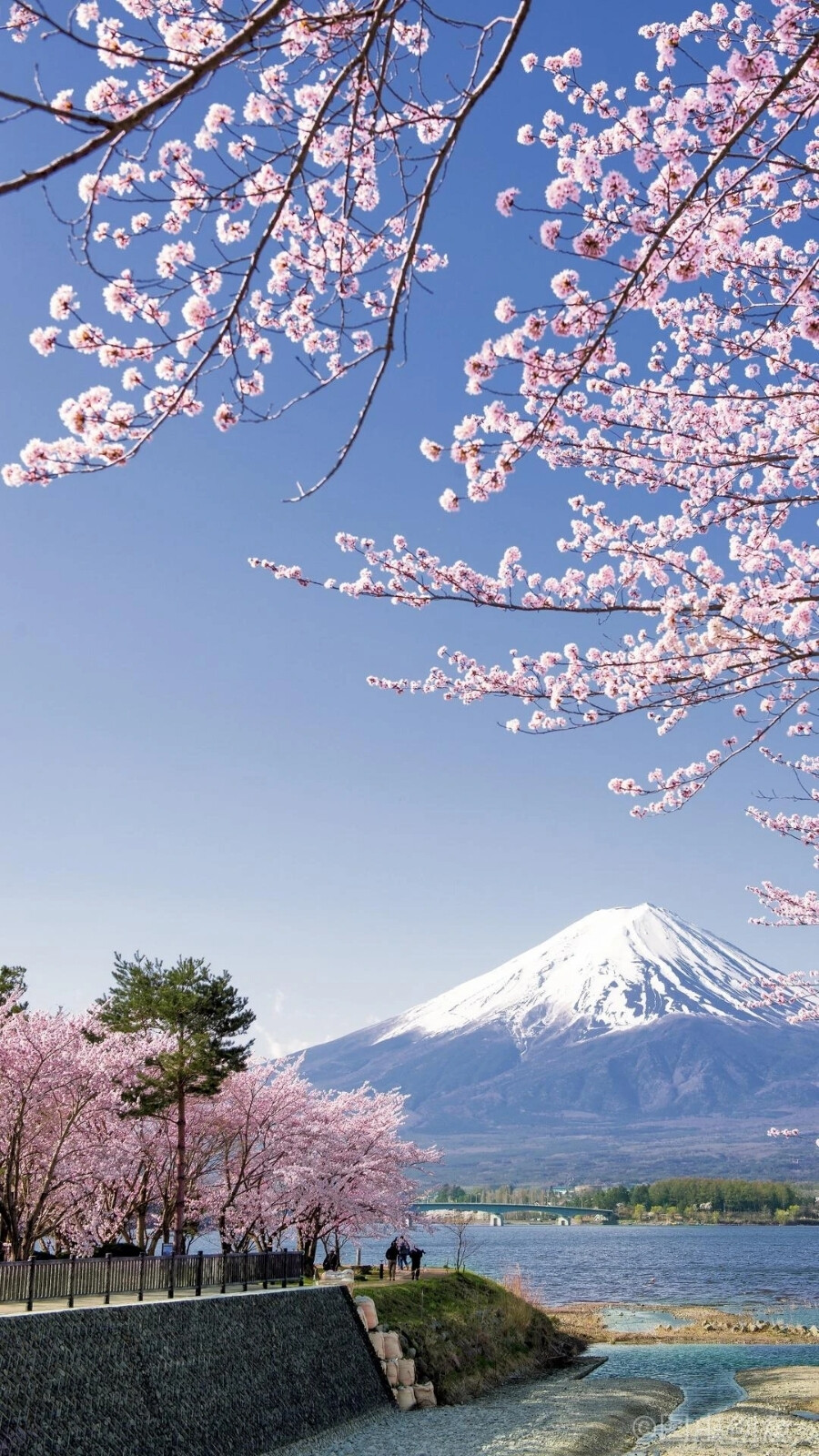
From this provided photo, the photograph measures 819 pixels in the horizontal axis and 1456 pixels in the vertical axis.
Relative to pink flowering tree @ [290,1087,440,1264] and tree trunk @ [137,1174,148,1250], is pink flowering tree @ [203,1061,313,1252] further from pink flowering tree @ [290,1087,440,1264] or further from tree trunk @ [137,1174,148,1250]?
tree trunk @ [137,1174,148,1250]

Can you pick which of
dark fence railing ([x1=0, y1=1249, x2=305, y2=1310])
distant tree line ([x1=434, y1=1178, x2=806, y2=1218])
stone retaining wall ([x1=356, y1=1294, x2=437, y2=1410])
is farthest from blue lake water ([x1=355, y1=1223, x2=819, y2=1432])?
dark fence railing ([x1=0, y1=1249, x2=305, y2=1310])

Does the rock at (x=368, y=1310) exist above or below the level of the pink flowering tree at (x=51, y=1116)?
below

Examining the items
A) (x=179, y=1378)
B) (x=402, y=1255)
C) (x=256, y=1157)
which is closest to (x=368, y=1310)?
(x=256, y=1157)

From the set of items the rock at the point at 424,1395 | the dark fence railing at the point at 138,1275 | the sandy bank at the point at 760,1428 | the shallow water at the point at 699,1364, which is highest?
the dark fence railing at the point at 138,1275

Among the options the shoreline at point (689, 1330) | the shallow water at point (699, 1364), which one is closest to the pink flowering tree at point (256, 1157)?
the shallow water at point (699, 1364)

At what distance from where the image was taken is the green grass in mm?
25234

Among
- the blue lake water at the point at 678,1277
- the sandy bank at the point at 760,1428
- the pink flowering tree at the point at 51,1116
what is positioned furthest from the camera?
the blue lake water at the point at 678,1277

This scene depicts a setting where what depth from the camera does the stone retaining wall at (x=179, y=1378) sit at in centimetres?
1320

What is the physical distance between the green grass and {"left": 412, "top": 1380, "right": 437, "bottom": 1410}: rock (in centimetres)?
65

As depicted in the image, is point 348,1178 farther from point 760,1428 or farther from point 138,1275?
point 138,1275

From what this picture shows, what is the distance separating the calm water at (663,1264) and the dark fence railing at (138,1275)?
31105mm

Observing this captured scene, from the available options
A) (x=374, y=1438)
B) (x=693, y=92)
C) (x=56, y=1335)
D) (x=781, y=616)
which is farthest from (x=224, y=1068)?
(x=693, y=92)

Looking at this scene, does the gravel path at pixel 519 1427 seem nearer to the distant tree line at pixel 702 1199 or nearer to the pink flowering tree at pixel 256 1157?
the pink flowering tree at pixel 256 1157

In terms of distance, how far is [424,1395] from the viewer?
2342 cm
